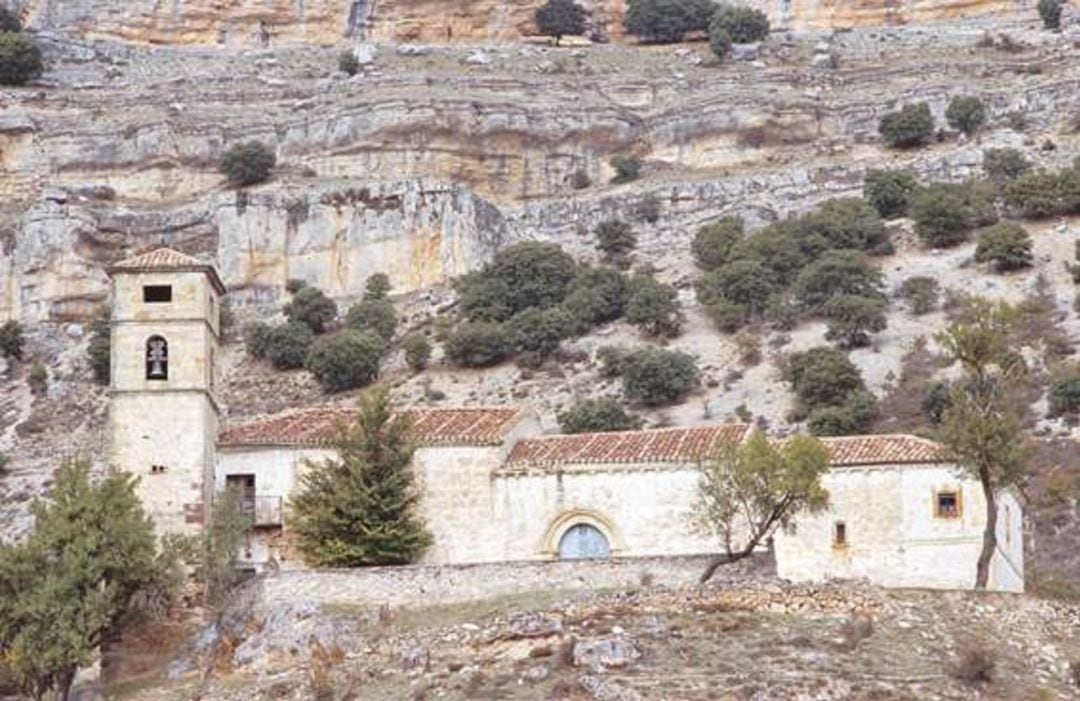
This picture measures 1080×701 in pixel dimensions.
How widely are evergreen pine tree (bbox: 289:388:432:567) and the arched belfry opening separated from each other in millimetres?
4327

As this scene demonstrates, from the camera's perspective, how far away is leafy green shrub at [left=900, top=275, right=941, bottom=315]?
8519 cm

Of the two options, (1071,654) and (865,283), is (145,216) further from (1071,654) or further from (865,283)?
(1071,654)

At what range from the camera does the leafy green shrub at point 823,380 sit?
3029 inches

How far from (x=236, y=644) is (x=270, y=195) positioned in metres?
49.6

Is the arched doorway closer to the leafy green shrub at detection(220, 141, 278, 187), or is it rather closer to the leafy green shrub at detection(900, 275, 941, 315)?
the leafy green shrub at detection(900, 275, 941, 315)

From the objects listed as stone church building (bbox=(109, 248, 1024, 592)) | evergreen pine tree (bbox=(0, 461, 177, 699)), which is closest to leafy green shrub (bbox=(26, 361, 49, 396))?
stone church building (bbox=(109, 248, 1024, 592))

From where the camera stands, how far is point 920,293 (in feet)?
281

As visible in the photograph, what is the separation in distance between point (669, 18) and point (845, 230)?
3431 centimetres

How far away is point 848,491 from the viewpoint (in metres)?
52.9

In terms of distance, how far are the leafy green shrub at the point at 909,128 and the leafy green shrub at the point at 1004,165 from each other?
5953 millimetres

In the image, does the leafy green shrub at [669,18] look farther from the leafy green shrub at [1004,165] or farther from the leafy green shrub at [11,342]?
the leafy green shrub at [11,342]

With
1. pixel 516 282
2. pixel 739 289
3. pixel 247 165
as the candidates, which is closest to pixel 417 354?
pixel 516 282

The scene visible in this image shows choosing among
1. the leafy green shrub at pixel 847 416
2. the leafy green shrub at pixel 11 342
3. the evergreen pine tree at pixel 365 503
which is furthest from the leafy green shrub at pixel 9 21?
the evergreen pine tree at pixel 365 503

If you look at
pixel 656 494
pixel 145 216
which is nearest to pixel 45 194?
pixel 145 216
